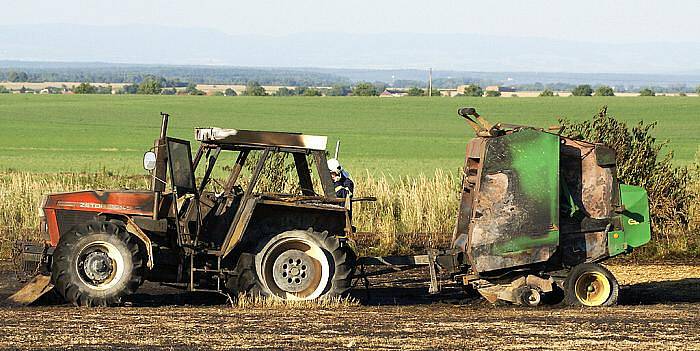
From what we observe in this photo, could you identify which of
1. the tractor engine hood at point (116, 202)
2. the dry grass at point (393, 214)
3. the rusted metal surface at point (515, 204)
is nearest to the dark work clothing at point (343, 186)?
the dry grass at point (393, 214)

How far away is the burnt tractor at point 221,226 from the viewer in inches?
460

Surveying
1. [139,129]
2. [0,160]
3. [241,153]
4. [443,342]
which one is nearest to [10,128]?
[139,129]

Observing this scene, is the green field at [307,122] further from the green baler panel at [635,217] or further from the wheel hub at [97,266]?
the green baler panel at [635,217]

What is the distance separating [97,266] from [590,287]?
523 cm

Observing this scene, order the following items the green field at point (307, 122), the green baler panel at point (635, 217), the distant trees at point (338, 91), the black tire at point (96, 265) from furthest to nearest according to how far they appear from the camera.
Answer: the distant trees at point (338, 91)
the green field at point (307, 122)
the green baler panel at point (635, 217)
the black tire at point (96, 265)

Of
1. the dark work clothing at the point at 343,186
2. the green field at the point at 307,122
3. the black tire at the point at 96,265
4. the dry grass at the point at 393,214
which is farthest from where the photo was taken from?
the green field at the point at 307,122

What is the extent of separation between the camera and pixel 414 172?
32.4 metres

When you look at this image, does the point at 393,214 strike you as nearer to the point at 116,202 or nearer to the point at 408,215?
the point at 408,215

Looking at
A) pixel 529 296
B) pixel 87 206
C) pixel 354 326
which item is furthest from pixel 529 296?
pixel 87 206

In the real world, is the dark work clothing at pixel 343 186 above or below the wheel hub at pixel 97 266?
above

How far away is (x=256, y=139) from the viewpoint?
39.0 feet

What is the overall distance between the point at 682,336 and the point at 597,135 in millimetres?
8720

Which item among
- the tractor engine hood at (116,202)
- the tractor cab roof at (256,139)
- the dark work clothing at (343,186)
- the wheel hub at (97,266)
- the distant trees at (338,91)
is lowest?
the distant trees at (338,91)

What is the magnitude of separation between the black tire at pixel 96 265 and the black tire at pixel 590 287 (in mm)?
4548
